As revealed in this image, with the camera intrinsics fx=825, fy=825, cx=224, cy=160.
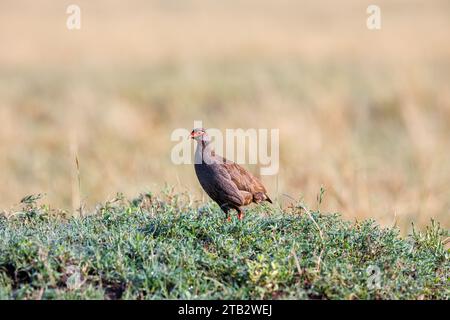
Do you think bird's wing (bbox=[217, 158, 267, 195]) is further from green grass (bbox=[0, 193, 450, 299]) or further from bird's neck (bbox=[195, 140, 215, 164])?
green grass (bbox=[0, 193, 450, 299])

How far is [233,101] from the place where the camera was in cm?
1488

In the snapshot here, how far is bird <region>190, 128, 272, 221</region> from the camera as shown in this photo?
6215mm

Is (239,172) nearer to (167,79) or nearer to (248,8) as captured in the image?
(167,79)

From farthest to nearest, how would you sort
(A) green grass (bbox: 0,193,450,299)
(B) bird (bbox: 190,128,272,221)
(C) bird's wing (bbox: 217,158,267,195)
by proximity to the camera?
(C) bird's wing (bbox: 217,158,267,195) → (B) bird (bbox: 190,128,272,221) → (A) green grass (bbox: 0,193,450,299)

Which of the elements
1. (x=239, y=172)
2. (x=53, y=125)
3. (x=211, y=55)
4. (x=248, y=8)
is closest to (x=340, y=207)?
(x=239, y=172)

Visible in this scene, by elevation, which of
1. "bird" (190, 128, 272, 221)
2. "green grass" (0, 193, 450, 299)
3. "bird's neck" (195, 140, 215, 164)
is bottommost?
"green grass" (0, 193, 450, 299)

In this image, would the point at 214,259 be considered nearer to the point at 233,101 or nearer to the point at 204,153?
the point at 204,153

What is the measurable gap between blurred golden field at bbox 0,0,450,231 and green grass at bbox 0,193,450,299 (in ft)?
3.51

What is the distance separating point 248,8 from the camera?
26391 mm

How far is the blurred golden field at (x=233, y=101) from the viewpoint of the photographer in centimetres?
1052

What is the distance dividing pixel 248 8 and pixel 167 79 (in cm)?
1040

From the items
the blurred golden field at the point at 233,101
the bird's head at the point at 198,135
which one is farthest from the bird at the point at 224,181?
the blurred golden field at the point at 233,101

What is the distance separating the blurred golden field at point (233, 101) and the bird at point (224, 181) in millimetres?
410

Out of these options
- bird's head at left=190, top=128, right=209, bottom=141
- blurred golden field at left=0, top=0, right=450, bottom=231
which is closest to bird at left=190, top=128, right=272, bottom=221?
bird's head at left=190, top=128, right=209, bottom=141
